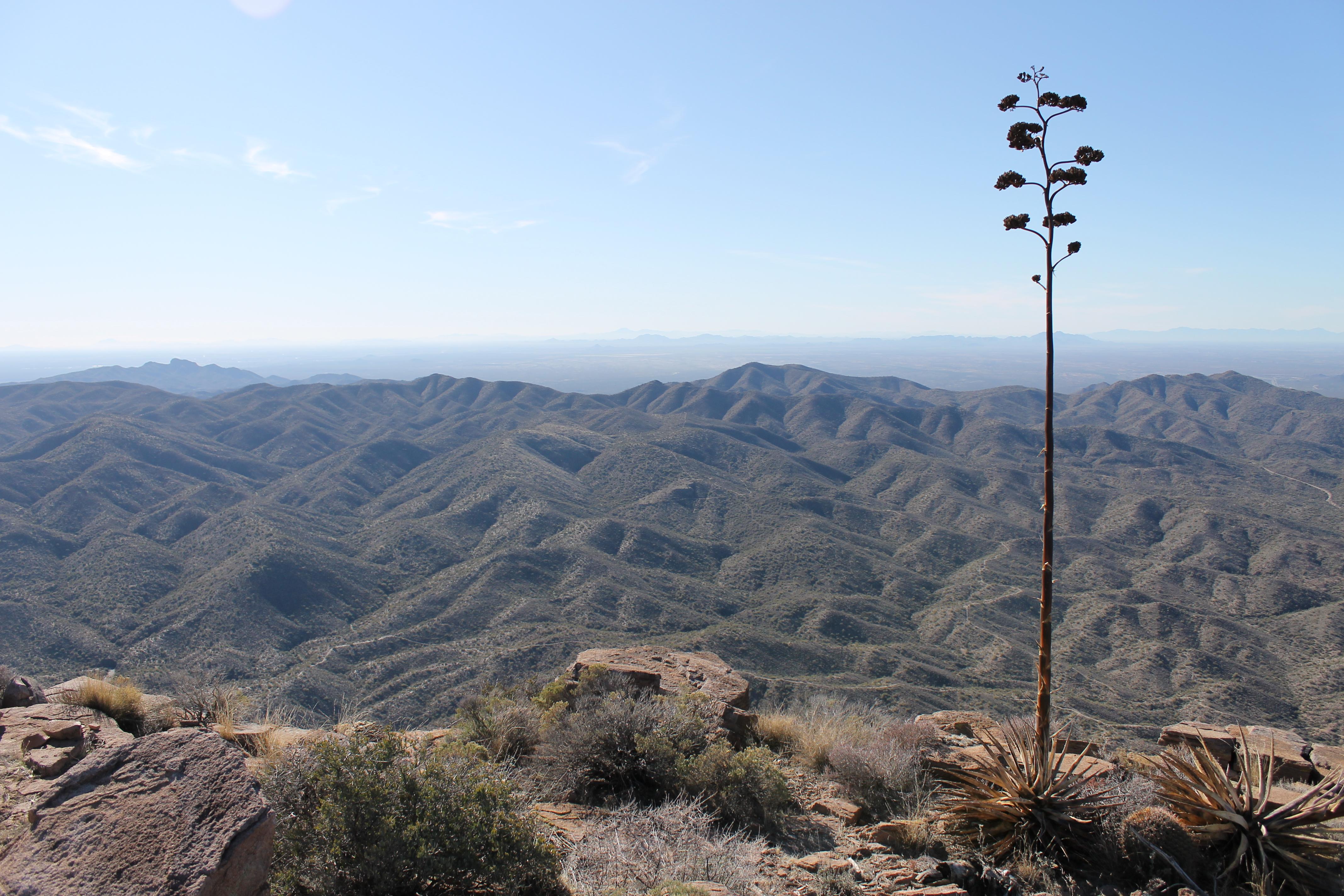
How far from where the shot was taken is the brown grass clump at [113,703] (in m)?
7.81

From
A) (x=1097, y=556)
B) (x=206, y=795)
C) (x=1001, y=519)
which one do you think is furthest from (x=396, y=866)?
(x=1001, y=519)

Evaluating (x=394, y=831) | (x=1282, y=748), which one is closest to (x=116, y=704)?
(x=394, y=831)

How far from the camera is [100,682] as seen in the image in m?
8.16

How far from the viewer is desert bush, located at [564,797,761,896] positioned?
4809 mm

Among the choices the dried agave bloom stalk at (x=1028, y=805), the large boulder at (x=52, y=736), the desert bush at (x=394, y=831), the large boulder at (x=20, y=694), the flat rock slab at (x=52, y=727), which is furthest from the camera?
the large boulder at (x=20, y=694)

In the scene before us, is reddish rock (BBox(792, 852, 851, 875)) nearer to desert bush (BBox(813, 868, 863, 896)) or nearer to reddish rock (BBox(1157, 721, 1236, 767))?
desert bush (BBox(813, 868, 863, 896))

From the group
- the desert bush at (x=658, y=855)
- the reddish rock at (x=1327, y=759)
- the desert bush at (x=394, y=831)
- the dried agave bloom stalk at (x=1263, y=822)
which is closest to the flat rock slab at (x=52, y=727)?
the desert bush at (x=394, y=831)

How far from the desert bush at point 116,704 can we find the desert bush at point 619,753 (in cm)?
488

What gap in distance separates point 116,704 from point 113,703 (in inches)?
1.7

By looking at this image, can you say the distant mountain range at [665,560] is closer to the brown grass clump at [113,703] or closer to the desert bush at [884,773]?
the brown grass clump at [113,703]

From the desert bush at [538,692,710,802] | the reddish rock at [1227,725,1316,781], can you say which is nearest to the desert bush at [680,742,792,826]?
the desert bush at [538,692,710,802]

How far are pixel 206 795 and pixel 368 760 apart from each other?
1174mm

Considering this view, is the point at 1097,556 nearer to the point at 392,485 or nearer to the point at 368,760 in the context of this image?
the point at 368,760

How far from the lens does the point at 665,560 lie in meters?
54.0
